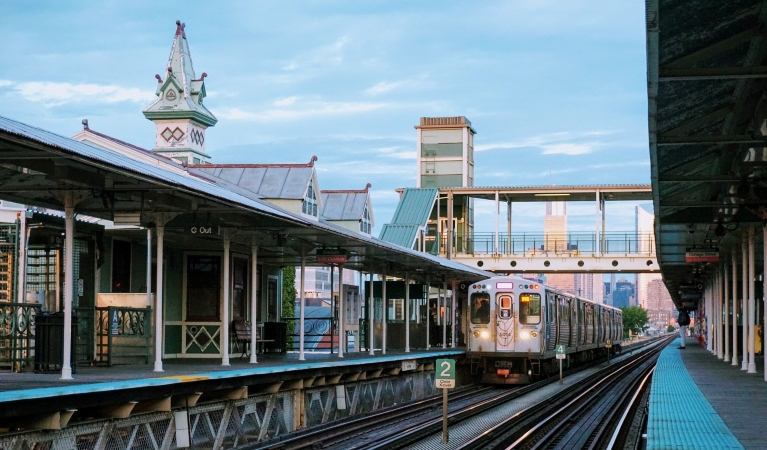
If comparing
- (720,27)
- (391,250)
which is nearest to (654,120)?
(720,27)

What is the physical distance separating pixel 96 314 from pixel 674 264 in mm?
23770

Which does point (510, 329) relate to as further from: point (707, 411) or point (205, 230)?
point (707, 411)

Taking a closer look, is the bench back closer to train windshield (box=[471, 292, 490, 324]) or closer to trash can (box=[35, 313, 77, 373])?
trash can (box=[35, 313, 77, 373])

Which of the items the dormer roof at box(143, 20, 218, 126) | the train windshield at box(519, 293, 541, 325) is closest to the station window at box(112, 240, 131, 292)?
the train windshield at box(519, 293, 541, 325)

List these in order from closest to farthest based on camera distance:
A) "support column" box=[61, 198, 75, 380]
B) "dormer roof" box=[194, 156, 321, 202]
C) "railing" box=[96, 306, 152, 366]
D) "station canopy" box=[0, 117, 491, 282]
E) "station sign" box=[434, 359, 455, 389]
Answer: "station canopy" box=[0, 117, 491, 282]
"support column" box=[61, 198, 75, 380]
"station sign" box=[434, 359, 455, 389]
"railing" box=[96, 306, 152, 366]
"dormer roof" box=[194, 156, 321, 202]

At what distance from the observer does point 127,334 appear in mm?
18203

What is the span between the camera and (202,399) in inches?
591

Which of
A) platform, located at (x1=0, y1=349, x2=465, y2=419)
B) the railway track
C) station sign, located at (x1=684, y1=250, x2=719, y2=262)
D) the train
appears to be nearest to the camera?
platform, located at (x1=0, y1=349, x2=465, y2=419)

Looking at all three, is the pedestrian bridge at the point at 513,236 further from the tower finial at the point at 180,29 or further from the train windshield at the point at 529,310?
the train windshield at the point at 529,310

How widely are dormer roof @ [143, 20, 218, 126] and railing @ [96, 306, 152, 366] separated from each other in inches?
1181

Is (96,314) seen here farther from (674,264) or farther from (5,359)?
(674,264)

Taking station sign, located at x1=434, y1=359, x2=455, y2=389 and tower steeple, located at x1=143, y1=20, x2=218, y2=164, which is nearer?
station sign, located at x1=434, y1=359, x2=455, y2=389

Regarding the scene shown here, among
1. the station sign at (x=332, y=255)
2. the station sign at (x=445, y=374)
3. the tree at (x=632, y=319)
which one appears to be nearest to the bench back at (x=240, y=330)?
the station sign at (x=332, y=255)

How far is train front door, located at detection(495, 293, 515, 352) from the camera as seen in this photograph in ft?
95.9
